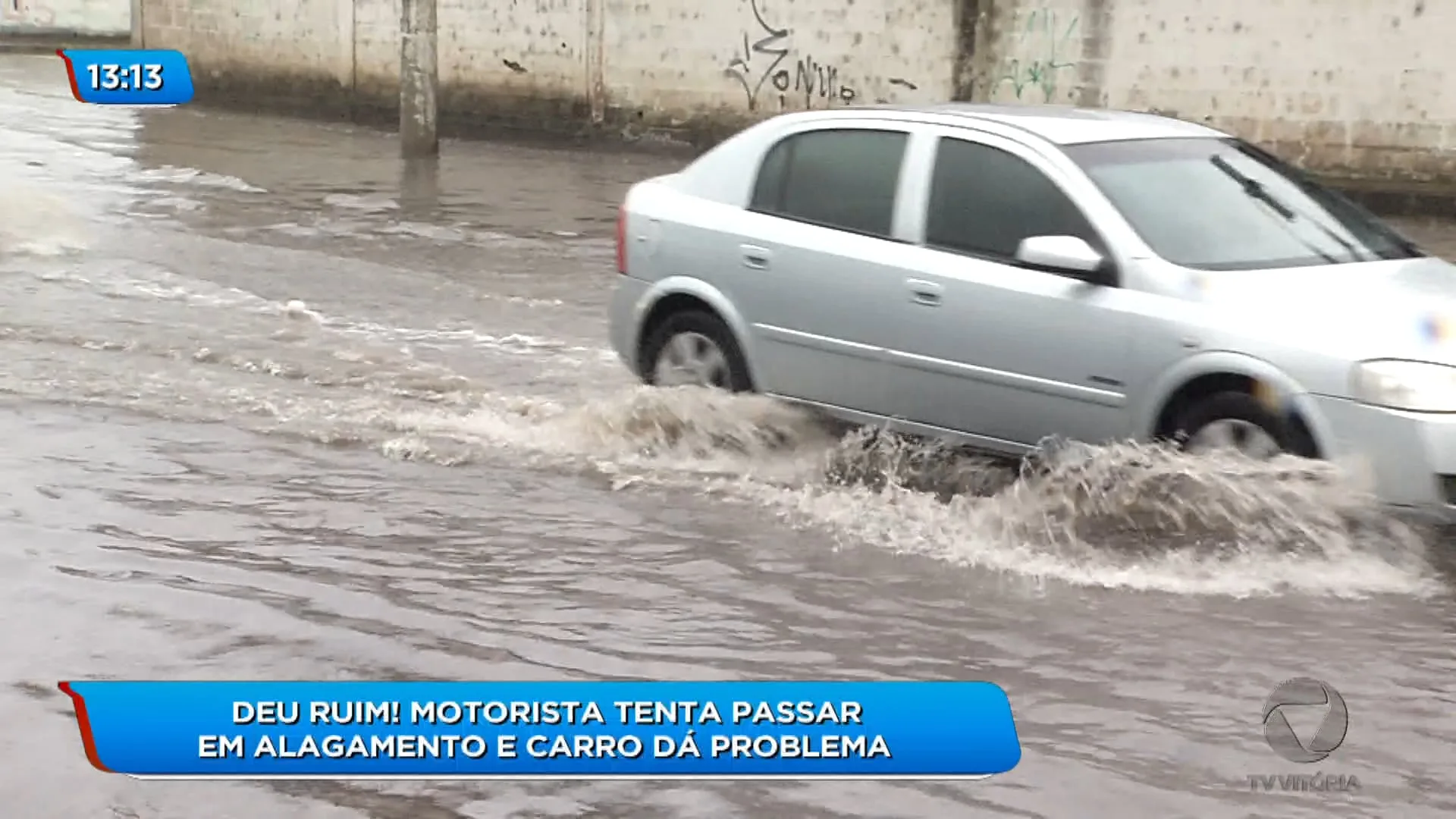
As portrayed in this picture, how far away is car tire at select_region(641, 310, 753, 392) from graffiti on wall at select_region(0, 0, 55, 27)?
38256 mm

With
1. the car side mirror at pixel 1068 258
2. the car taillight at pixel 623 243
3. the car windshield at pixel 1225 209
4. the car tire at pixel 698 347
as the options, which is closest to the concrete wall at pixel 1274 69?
the car windshield at pixel 1225 209

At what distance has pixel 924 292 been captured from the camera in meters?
7.57

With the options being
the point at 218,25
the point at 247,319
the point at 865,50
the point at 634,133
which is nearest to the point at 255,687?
the point at 247,319

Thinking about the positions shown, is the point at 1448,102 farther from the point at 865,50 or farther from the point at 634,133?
Answer: the point at 634,133

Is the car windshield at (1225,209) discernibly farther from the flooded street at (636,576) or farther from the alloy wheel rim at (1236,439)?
the flooded street at (636,576)

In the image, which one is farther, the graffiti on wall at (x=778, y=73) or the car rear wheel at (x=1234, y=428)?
the graffiti on wall at (x=778, y=73)

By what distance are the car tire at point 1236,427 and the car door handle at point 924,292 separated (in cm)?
112

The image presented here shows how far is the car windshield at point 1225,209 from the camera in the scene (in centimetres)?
720

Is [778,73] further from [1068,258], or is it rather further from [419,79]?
[1068,258]

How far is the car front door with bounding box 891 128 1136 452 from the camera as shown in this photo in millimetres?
7090

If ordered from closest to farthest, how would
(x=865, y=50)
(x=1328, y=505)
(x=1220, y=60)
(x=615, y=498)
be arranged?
(x=1328, y=505), (x=615, y=498), (x=1220, y=60), (x=865, y=50)

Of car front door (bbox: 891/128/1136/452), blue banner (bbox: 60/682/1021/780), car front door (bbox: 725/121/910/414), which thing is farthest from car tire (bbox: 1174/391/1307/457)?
blue banner (bbox: 60/682/1021/780)

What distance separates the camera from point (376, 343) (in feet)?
36.7

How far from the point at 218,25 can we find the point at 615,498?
82.7 feet
